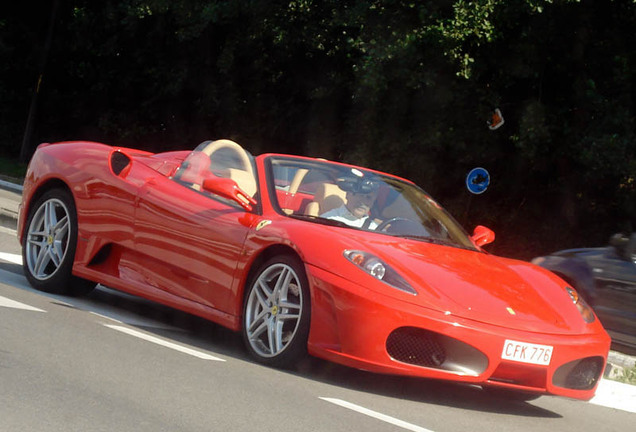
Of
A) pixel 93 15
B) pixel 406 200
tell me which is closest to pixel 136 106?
pixel 93 15

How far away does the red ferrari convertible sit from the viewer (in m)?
5.59

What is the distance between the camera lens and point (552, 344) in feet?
18.6

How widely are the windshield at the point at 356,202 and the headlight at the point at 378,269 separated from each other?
652mm

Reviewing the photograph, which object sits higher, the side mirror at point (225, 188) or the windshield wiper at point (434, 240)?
the side mirror at point (225, 188)

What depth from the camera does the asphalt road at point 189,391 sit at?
4520 mm

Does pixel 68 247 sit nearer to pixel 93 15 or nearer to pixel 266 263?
pixel 266 263

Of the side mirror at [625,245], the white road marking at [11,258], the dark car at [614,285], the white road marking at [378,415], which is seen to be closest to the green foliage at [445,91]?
the dark car at [614,285]

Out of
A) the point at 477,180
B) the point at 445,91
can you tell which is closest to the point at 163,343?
the point at 445,91

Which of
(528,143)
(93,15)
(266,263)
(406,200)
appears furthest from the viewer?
(93,15)

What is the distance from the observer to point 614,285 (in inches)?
407

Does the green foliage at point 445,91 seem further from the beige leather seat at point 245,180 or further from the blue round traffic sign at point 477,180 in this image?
the beige leather seat at point 245,180

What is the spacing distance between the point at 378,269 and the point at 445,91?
17384mm

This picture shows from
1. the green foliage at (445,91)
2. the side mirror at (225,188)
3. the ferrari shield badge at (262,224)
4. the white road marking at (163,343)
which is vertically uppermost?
the green foliage at (445,91)

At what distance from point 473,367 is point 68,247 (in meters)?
3.62
